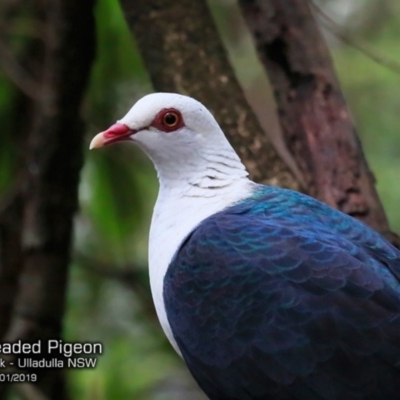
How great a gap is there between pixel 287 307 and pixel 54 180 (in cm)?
165

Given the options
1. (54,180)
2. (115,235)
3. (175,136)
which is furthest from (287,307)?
(115,235)

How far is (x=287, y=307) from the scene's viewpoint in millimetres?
2684

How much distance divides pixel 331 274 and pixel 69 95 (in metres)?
1.70

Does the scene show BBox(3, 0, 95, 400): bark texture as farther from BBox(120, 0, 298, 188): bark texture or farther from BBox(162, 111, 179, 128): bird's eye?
BBox(162, 111, 179, 128): bird's eye

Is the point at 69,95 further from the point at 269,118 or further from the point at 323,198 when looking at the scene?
the point at 269,118

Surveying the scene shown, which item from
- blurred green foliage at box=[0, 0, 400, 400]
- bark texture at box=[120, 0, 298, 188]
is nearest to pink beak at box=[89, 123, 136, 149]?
bark texture at box=[120, 0, 298, 188]

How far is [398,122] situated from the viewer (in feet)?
21.5

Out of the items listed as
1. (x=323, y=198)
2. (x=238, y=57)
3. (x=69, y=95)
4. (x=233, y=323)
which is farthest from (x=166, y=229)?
(x=238, y=57)

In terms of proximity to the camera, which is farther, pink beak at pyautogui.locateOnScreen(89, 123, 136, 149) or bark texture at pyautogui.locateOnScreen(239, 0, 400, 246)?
bark texture at pyautogui.locateOnScreen(239, 0, 400, 246)

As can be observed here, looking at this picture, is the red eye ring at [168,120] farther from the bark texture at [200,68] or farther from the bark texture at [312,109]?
the bark texture at [312,109]

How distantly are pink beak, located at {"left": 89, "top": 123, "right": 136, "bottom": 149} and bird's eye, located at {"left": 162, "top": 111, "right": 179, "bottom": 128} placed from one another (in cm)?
12

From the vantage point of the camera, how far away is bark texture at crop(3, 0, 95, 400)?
3.88 m

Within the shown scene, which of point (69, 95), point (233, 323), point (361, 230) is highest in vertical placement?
point (69, 95)

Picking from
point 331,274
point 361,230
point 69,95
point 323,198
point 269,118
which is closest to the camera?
point 331,274
